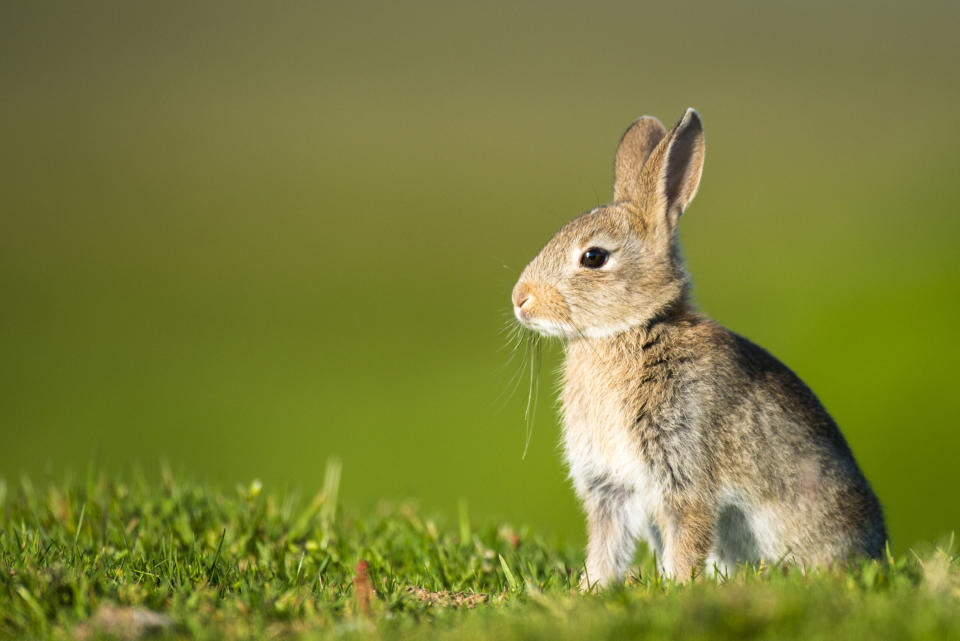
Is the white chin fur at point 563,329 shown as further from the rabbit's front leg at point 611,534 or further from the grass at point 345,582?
the grass at point 345,582

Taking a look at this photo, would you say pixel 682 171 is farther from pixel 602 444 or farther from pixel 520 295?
pixel 602 444

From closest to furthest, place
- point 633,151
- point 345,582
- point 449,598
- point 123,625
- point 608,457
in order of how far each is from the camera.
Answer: point 123,625 → point 449,598 → point 345,582 → point 608,457 → point 633,151

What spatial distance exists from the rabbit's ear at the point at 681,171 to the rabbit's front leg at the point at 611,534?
160 cm

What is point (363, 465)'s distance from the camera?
37.8ft

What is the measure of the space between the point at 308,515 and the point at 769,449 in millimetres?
2837

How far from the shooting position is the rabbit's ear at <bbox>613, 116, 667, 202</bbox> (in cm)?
656

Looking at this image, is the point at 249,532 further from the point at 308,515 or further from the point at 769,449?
the point at 769,449

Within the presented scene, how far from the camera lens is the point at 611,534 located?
586 cm

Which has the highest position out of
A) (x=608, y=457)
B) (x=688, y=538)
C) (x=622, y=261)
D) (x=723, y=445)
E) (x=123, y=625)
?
(x=622, y=261)

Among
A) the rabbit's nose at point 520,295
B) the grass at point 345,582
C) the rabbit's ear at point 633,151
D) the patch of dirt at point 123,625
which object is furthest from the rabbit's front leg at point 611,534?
the patch of dirt at point 123,625

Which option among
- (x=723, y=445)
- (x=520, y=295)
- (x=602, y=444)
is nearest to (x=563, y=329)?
(x=520, y=295)

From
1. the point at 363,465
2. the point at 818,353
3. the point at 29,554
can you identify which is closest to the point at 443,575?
the point at 29,554

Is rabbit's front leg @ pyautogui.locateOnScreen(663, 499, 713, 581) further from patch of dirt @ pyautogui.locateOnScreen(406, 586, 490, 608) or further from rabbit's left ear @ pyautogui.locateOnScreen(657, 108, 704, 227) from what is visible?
rabbit's left ear @ pyautogui.locateOnScreen(657, 108, 704, 227)

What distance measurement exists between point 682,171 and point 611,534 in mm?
2122
